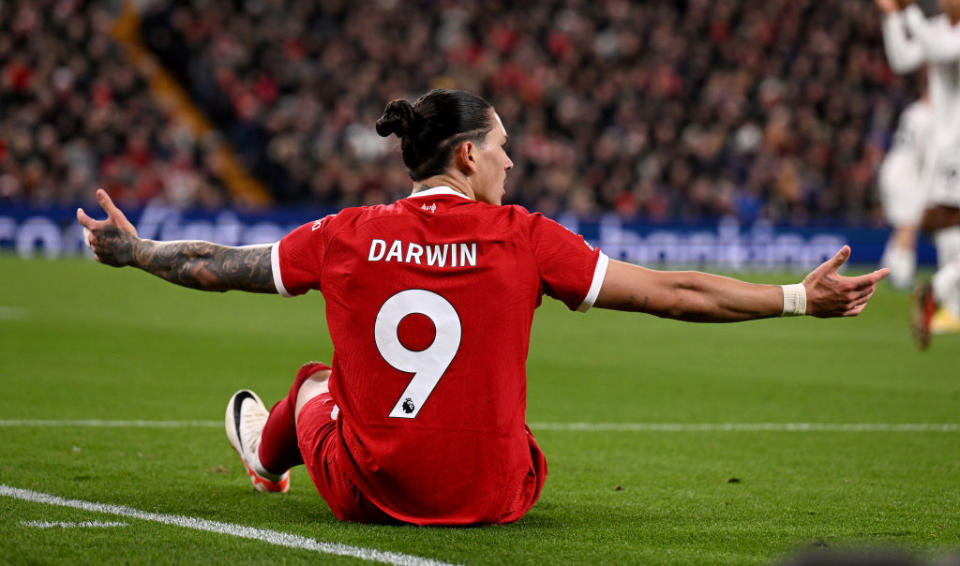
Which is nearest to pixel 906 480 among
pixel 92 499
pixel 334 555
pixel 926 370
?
pixel 334 555

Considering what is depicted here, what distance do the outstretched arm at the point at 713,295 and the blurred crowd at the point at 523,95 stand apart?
20.1 meters

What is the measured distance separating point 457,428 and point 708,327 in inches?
425

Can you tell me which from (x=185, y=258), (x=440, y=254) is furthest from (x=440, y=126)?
(x=185, y=258)

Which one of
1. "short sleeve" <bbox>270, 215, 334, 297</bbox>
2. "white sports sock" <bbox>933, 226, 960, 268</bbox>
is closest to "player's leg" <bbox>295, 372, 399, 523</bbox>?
"short sleeve" <bbox>270, 215, 334, 297</bbox>

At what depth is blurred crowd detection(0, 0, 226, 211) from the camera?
975 inches

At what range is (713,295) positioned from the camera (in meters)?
4.10

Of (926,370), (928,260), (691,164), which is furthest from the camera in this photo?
(691,164)

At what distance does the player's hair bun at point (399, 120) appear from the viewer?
4.12m

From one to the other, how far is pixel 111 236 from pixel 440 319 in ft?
4.18

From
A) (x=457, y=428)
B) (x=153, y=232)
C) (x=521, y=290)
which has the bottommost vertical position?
(x=457, y=428)

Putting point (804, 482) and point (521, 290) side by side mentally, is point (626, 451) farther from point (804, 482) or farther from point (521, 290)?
point (521, 290)

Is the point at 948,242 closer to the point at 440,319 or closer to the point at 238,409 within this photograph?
the point at 238,409

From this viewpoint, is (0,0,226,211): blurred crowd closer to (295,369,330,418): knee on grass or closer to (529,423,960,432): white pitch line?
(529,423,960,432): white pitch line

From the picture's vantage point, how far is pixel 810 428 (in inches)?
292
